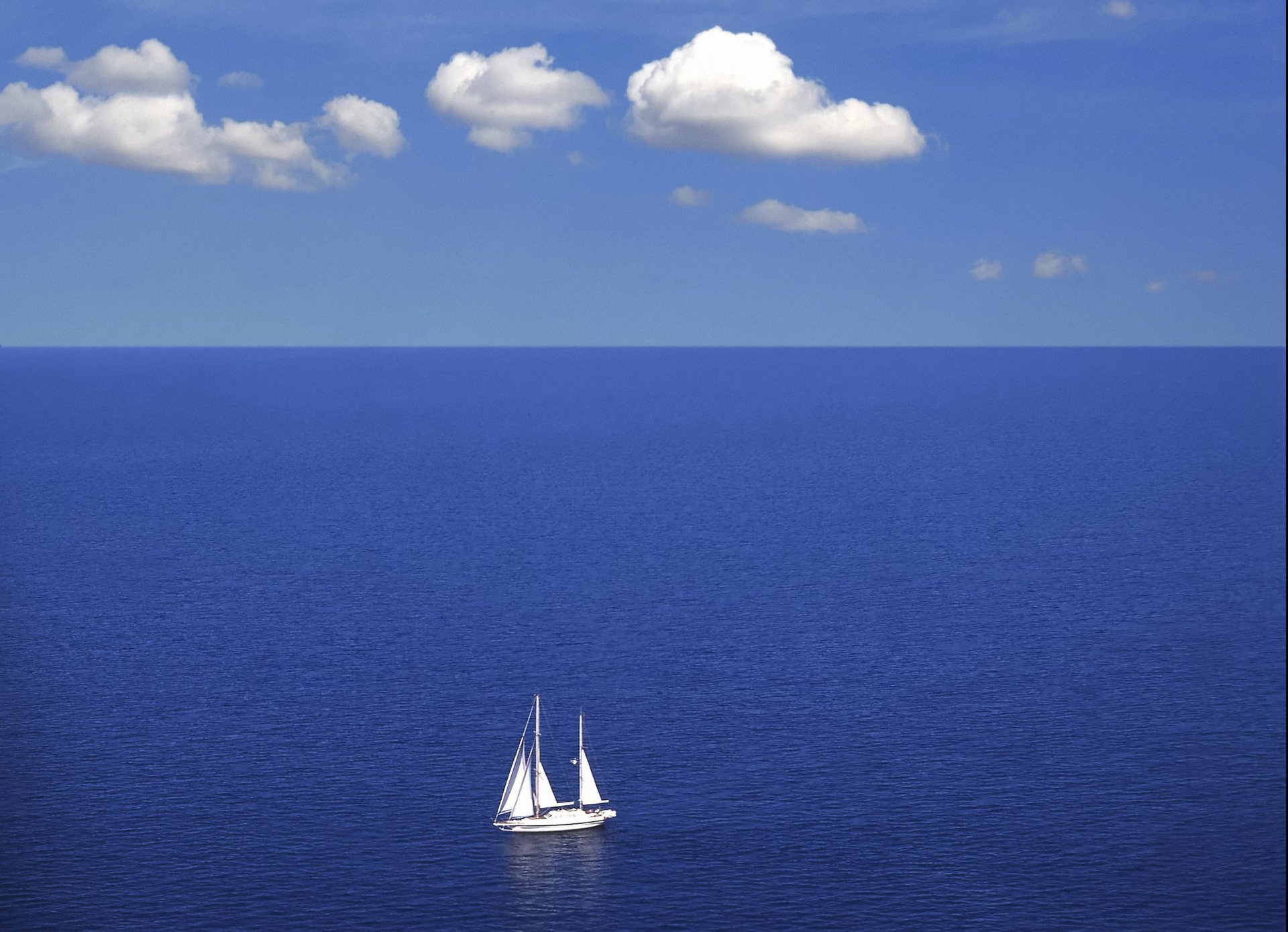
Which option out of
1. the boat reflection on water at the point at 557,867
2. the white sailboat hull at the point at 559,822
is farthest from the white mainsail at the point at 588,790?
the boat reflection on water at the point at 557,867

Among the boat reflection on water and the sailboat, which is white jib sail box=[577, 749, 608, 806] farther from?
the boat reflection on water

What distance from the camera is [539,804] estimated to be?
368ft

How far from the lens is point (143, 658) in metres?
152

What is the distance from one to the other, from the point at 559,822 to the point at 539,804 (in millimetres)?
2519

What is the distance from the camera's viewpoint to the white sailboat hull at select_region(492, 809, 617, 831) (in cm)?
11069

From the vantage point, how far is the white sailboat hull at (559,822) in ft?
363

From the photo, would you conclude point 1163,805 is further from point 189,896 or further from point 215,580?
point 215,580

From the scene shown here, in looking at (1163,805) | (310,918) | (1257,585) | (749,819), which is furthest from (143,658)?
A: (1257,585)

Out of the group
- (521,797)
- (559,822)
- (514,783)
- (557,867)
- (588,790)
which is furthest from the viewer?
(588,790)

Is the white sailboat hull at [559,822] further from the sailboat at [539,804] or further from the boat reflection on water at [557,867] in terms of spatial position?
the boat reflection on water at [557,867]

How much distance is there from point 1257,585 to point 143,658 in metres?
140

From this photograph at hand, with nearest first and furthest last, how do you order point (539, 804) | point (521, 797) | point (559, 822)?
1. point (559, 822)
2. point (521, 797)
3. point (539, 804)

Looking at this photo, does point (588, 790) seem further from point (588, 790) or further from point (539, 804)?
point (539, 804)

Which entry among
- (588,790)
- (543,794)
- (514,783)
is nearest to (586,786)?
(588,790)
